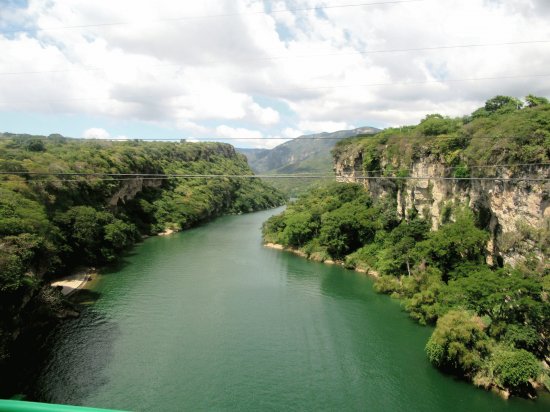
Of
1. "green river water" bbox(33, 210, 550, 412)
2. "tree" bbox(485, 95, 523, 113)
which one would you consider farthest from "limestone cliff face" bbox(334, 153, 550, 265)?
"tree" bbox(485, 95, 523, 113)

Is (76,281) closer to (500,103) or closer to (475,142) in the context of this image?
(475,142)

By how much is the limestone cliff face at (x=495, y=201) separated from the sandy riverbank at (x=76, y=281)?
2012 centimetres

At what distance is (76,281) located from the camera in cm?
3006

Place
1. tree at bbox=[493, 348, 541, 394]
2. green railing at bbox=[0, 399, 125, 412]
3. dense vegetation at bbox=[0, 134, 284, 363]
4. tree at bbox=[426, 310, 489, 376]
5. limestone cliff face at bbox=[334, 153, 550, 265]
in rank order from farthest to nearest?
limestone cliff face at bbox=[334, 153, 550, 265] < dense vegetation at bbox=[0, 134, 284, 363] < tree at bbox=[426, 310, 489, 376] < tree at bbox=[493, 348, 541, 394] < green railing at bbox=[0, 399, 125, 412]

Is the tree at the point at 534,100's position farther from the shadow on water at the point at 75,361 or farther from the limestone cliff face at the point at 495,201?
the shadow on water at the point at 75,361

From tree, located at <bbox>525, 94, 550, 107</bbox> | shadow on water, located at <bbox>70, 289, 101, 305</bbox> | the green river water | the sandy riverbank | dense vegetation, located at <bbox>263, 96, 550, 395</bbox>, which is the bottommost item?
the green river water

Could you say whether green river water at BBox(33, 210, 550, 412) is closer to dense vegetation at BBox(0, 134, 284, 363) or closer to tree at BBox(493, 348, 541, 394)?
tree at BBox(493, 348, 541, 394)

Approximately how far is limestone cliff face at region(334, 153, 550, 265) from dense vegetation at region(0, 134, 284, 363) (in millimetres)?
16644

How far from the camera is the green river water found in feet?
53.5

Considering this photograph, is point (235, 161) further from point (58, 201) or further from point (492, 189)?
point (492, 189)

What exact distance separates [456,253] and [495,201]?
4.40m

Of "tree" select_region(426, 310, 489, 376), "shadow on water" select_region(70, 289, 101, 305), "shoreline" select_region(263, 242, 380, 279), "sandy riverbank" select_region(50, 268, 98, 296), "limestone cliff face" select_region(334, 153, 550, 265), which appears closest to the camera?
"tree" select_region(426, 310, 489, 376)

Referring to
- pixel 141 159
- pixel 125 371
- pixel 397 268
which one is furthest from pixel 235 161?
pixel 125 371

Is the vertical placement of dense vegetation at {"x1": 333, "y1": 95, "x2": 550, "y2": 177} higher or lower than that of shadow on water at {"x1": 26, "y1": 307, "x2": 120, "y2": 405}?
higher
